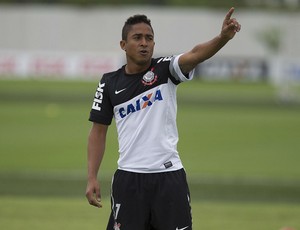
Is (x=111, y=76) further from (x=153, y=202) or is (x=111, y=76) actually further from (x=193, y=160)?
(x=193, y=160)

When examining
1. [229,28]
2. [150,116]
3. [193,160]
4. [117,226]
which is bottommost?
[193,160]

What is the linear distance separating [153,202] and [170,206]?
0.14 meters

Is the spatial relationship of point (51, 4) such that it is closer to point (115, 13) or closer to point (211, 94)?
point (115, 13)

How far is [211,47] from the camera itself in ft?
22.5

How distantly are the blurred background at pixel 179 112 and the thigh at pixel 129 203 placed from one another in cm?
479

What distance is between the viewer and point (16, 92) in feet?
141

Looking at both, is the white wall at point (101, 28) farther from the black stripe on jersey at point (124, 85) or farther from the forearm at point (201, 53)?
the forearm at point (201, 53)

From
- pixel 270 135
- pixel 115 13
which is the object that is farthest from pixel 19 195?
pixel 115 13

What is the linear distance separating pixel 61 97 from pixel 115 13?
3172 centimetres

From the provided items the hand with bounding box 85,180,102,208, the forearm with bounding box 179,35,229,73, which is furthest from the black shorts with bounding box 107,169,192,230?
the forearm with bounding box 179,35,229,73

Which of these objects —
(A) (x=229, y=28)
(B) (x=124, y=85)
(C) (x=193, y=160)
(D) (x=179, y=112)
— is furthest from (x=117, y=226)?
(D) (x=179, y=112)

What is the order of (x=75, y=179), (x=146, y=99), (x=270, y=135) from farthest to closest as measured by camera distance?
(x=270, y=135) < (x=75, y=179) < (x=146, y=99)

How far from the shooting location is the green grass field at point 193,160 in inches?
519

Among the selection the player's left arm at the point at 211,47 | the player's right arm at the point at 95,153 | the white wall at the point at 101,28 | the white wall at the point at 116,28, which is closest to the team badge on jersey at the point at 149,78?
the player's left arm at the point at 211,47
